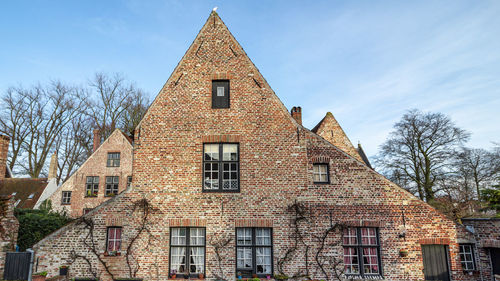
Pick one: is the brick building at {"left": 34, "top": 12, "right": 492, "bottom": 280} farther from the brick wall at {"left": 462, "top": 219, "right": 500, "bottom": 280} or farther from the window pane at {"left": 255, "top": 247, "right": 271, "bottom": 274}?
the brick wall at {"left": 462, "top": 219, "right": 500, "bottom": 280}

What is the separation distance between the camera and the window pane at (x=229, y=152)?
10.9 meters

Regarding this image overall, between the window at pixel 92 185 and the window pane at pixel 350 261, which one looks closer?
the window pane at pixel 350 261

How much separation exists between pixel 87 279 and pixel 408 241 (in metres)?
10.0

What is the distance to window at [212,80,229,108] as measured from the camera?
11.2m

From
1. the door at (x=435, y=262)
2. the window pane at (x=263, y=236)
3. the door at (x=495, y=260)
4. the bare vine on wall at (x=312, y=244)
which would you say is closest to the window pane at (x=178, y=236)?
the window pane at (x=263, y=236)

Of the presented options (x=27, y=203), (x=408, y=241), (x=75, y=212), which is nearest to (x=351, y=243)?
(x=408, y=241)

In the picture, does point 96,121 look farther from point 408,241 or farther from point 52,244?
point 408,241

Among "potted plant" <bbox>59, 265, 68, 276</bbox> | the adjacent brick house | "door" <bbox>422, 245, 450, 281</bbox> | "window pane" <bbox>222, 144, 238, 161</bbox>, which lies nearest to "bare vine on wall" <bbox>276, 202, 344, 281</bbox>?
"window pane" <bbox>222, 144, 238, 161</bbox>

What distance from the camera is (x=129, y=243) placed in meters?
10.1

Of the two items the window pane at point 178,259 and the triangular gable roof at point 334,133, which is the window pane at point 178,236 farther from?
the triangular gable roof at point 334,133

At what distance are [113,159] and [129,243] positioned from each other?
1538 centimetres

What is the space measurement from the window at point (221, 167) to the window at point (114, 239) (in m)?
3.12

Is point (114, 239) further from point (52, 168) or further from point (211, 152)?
point (52, 168)

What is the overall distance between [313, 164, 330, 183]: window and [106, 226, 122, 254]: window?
6655mm
